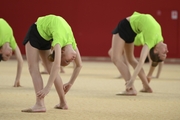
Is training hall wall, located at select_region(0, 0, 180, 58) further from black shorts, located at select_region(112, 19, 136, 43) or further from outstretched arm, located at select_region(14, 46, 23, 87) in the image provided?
black shorts, located at select_region(112, 19, 136, 43)

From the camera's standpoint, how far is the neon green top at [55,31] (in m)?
4.48

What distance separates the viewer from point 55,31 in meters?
4.52

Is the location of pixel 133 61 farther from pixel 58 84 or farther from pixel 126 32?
pixel 58 84

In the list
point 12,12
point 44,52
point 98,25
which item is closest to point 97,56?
point 98,25

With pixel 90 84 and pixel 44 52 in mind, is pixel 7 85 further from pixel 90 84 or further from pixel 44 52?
pixel 44 52

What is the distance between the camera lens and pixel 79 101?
5.68 meters

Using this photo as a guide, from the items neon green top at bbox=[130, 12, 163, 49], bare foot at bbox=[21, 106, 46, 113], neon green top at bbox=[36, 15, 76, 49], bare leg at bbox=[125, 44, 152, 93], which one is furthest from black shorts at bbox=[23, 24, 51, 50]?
bare leg at bbox=[125, 44, 152, 93]

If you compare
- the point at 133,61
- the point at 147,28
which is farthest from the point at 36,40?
the point at 133,61

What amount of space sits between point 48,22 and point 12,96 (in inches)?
61.5

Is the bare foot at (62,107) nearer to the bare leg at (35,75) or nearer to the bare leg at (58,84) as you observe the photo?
the bare leg at (58,84)

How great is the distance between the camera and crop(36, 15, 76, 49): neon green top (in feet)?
14.7

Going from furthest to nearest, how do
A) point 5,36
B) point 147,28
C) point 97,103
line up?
point 5,36
point 147,28
point 97,103

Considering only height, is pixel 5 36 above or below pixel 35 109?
above

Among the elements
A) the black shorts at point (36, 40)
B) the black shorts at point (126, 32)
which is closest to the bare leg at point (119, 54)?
the black shorts at point (126, 32)
